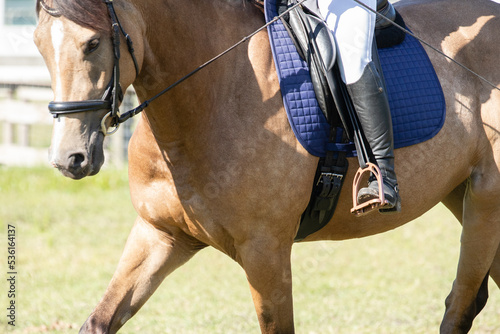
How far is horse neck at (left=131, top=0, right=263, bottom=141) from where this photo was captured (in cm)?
302

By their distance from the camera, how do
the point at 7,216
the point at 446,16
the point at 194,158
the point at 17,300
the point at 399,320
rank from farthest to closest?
1. the point at 7,216
2. the point at 17,300
3. the point at 399,320
4. the point at 446,16
5. the point at 194,158


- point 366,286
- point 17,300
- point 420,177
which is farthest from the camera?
point 366,286

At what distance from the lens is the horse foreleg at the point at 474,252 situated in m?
3.90

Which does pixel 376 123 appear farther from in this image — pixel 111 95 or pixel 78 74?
pixel 78 74

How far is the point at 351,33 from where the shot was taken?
3.28 m

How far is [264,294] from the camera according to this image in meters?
3.30

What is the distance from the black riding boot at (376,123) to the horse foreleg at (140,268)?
3.22 ft

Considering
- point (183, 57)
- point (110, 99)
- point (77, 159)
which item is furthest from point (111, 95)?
point (183, 57)

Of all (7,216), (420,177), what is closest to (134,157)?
(420,177)

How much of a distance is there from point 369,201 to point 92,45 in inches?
57.1

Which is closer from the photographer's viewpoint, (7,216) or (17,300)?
(17,300)

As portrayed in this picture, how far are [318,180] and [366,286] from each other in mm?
3686

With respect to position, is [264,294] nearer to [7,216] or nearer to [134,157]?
[134,157]

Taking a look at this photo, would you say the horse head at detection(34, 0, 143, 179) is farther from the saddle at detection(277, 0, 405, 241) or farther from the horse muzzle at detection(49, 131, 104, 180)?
the saddle at detection(277, 0, 405, 241)
